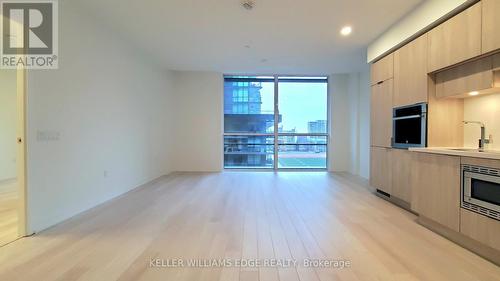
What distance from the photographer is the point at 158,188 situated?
4.90 meters

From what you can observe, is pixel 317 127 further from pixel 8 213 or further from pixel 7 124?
pixel 7 124

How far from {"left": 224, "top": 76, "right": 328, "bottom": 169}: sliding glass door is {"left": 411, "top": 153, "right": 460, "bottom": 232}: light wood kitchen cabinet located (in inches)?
167

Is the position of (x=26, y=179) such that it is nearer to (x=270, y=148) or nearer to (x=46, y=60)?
(x=46, y=60)

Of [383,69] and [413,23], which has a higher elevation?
[413,23]

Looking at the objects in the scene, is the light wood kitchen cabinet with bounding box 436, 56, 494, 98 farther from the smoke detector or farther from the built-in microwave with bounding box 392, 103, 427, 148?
the smoke detector

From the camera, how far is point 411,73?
134 inches

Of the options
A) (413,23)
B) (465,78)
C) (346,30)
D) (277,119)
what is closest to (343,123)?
(277,119)

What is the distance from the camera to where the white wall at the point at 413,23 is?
2.77 m

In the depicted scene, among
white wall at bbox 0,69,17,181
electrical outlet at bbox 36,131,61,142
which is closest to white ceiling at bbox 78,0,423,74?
electrical outlet at bbox 36,131,61,142

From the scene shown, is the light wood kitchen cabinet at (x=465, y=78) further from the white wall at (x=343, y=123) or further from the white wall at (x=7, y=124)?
the white wall at (x=7, y=124)

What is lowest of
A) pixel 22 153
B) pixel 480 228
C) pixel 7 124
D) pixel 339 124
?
pixel 480 228

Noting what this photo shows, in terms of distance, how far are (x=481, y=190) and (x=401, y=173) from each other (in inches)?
55.6

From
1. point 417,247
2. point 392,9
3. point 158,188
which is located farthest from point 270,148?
point 417,247

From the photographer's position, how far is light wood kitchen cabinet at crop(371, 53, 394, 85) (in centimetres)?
388
